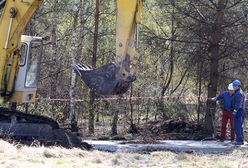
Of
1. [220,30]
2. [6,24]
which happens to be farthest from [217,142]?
[6,24]

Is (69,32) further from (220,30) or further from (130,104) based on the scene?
(220,30)

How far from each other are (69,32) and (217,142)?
10.0 metres

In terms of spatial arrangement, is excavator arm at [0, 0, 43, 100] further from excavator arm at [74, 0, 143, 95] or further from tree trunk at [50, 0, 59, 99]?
tree trunk at [50, 0, 59, 99]

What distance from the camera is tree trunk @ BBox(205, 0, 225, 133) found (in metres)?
15.2

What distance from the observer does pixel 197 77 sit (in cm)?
1698

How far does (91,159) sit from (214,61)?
7.81m

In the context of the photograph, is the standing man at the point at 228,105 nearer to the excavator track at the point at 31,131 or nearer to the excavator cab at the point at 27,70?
the excavator track at the point at 31,131

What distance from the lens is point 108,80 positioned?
32.4 ft

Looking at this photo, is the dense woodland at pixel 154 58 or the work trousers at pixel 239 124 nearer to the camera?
the work trousers at pixel 239 124

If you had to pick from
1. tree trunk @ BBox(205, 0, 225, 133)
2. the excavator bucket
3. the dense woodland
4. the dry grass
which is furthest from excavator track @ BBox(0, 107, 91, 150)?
tree trunk @ BBox(205, 0, 225, 133)

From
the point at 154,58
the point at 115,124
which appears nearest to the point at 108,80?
the point at 115,124

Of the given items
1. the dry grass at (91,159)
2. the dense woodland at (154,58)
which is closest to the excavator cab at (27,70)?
the dry grass at (91,159)

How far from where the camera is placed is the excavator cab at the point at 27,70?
11523 mm

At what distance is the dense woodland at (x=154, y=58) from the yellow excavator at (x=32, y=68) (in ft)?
11.7
